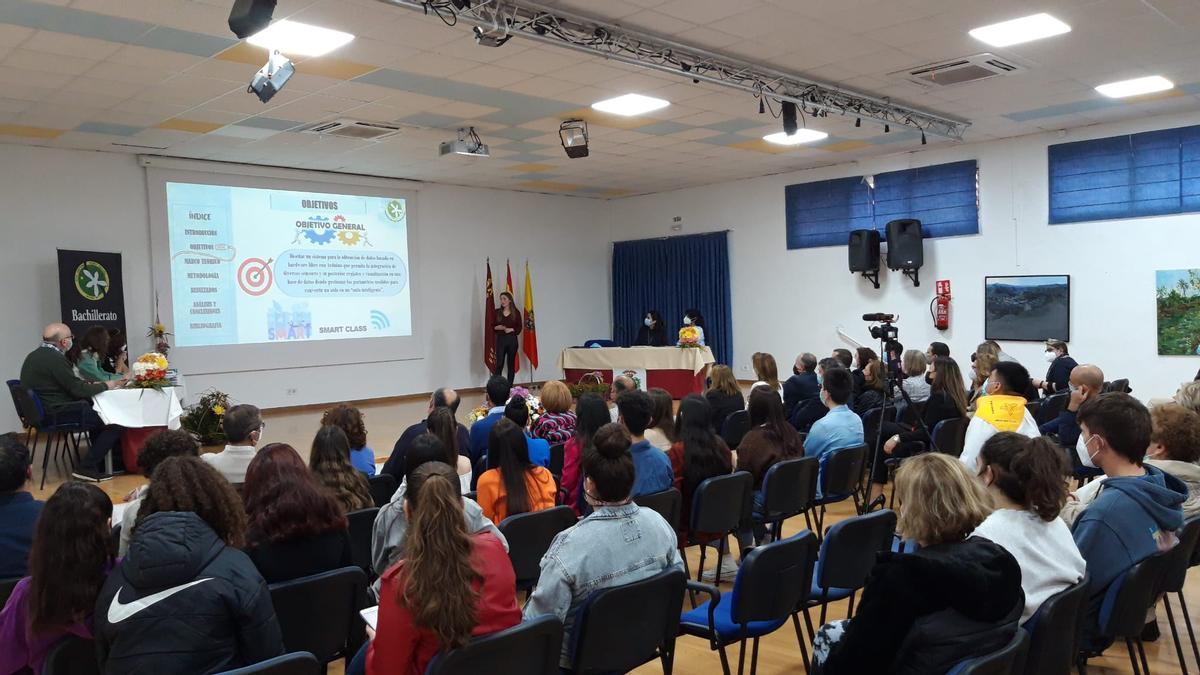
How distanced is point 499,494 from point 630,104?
5285 millimetres

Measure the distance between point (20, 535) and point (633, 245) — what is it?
1236 cm

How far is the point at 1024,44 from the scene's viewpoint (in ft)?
21.1

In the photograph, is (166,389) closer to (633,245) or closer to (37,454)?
(37,454)

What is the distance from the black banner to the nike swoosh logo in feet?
27.3

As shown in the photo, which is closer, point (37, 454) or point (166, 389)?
point (166, 389)

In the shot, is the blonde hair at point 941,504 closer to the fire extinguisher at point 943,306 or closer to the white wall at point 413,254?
the fire extinguisher at point 943,306

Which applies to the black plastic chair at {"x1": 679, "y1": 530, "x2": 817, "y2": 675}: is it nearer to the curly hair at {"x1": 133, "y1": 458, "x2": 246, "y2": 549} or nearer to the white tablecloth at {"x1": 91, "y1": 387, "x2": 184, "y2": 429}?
the curly hair at {"x1": 133, "y1": 458, "x2": 246, "y2": 549}

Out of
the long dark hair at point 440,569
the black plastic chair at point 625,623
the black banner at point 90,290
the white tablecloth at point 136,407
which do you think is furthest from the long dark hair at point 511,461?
the black banner at point 90,290

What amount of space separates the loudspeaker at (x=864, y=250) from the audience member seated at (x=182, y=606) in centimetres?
1025

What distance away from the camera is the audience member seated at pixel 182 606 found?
6.51 feet

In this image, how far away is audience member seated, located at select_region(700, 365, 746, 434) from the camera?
6219 mm

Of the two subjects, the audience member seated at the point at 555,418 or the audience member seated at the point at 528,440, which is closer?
the audience member seated at the point at 528,440

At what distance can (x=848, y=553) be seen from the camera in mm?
3113

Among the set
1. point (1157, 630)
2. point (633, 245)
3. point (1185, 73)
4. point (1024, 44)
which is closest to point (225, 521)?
point (1157, 630)
